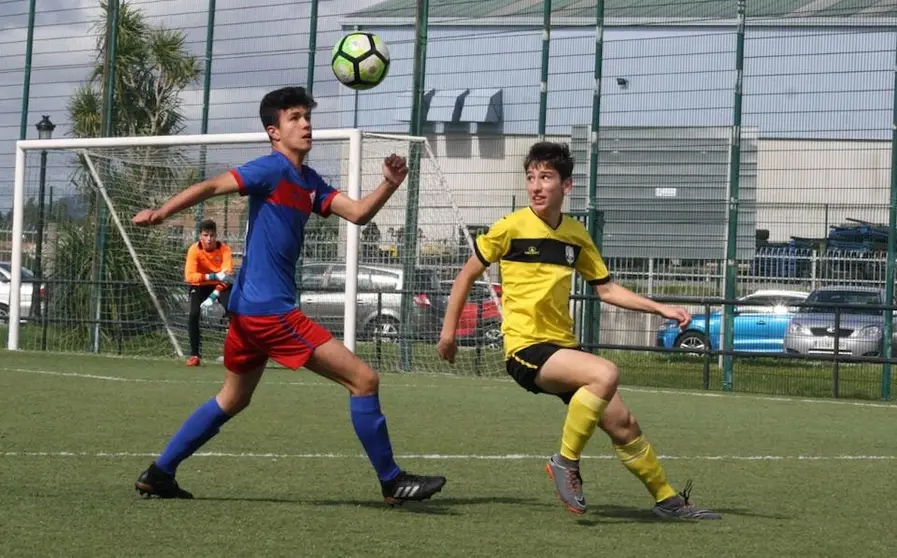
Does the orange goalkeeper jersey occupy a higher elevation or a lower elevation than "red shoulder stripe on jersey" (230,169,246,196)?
lower

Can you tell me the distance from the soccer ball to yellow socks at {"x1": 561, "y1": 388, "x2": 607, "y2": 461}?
7.72 meters

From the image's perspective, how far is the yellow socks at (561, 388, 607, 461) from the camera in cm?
615

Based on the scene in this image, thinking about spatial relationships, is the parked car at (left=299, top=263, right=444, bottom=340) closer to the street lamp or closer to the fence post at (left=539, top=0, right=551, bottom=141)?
the fence post at (left=539, top=0, right=551, bottom=141)

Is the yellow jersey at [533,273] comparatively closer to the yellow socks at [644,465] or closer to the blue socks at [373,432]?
the yellow socks at [644,465]

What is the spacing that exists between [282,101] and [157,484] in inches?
68.7

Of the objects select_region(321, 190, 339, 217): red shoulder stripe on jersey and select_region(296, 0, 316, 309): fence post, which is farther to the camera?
select_region(296, 0, 316, 309): fence post

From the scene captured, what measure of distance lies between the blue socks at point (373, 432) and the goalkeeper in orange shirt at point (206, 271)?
10.1m

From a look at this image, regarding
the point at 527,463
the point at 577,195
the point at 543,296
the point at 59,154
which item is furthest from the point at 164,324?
the point at 543,296

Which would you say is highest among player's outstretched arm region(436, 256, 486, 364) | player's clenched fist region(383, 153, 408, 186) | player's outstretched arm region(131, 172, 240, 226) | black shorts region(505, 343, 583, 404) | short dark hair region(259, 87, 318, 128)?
short dark hair region(259, 87, 318, 128)

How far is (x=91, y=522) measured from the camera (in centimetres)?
576

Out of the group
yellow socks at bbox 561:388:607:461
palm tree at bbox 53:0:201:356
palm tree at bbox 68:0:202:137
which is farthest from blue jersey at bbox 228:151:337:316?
palm tree at bbox 68:0:202:137

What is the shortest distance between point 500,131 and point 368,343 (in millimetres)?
2904

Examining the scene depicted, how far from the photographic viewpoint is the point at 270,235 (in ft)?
21.2

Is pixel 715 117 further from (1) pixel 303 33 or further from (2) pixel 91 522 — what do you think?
(2) pixel 91 522
